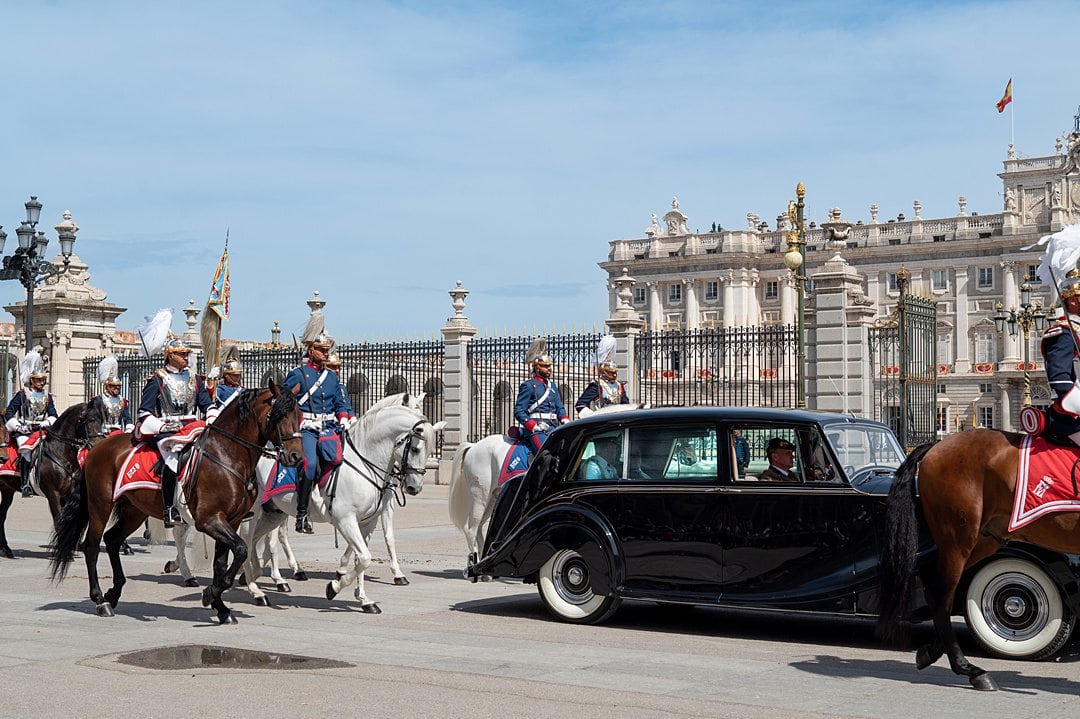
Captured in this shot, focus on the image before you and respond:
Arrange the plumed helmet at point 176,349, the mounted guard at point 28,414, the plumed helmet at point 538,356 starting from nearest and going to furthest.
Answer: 1. the plumed helmet at point 176,349
2. the plumed helmet at point 538,356
3. the mounted guard at point 28,414

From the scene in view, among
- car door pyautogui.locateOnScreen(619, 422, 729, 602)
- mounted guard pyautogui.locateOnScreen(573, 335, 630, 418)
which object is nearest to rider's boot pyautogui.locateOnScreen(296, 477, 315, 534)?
car door pyautogui.locateOnScreen(619, 422, 729, 602)

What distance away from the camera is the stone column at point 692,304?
101 m

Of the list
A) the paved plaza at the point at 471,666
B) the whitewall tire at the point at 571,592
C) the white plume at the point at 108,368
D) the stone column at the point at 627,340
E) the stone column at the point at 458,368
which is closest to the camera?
the paved plaza at the point at 471,666

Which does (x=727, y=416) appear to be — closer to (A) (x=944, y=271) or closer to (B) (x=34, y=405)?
(B) (x=34, y=405)

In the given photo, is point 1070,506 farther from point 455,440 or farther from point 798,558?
point 455,440

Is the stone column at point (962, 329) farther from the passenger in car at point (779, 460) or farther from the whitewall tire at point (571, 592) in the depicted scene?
the passenger in car at point (779, 460)

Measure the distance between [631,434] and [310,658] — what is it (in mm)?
3317

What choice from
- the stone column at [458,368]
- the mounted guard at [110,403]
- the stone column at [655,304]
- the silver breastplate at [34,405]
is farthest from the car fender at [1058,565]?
the stone column at [655,304]

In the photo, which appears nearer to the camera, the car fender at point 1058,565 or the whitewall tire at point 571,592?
the car fender at point 1058,565

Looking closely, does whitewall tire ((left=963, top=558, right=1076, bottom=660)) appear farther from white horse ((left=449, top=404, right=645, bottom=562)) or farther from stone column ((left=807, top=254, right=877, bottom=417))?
stone column ((left=807, top=254, right=877, bottom=417))

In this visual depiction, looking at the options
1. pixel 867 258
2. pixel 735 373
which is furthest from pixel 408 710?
pixel 867 258

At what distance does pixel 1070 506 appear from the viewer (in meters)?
8.35

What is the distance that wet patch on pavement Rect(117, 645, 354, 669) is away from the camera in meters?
9.01

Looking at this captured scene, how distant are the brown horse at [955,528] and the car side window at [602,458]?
8.89ft
